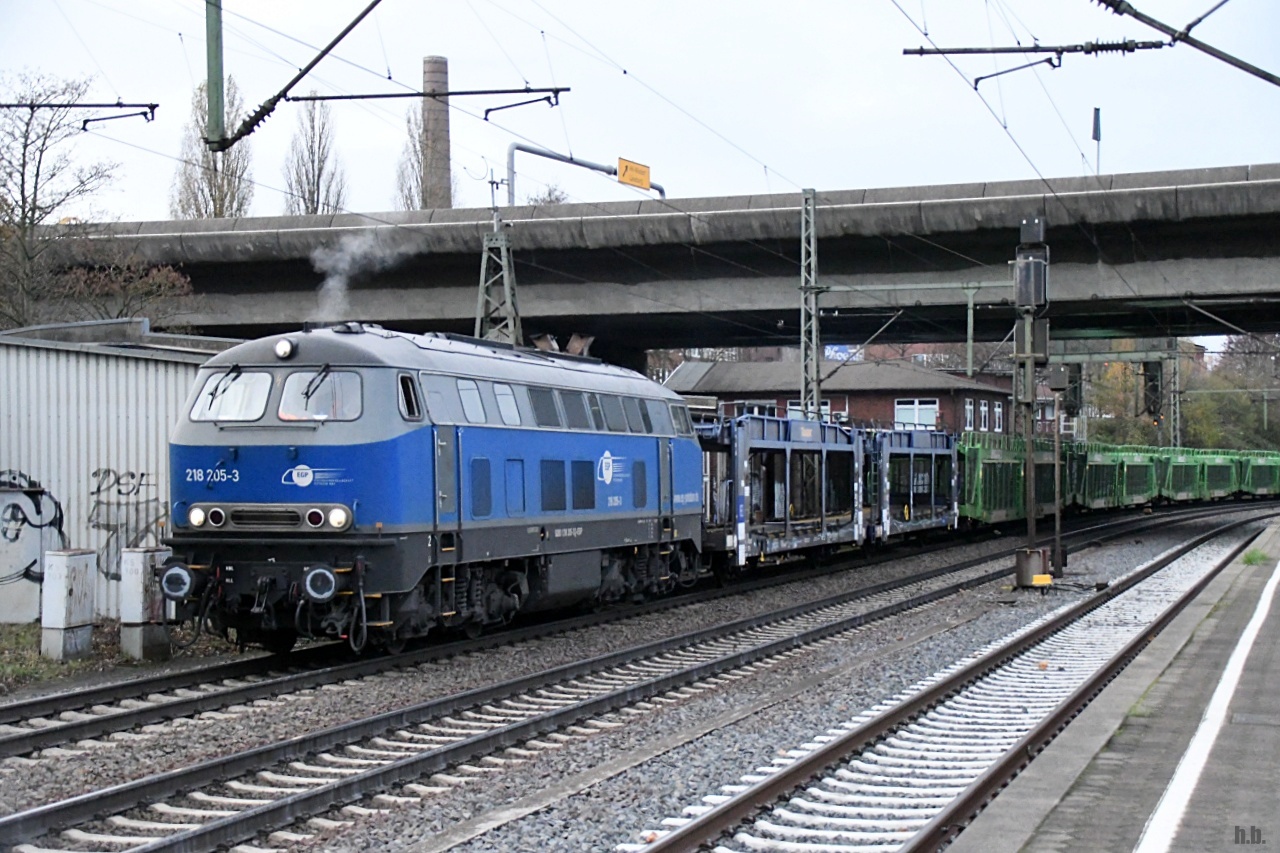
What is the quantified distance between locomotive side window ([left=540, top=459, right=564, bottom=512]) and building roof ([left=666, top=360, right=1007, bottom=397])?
55.5m

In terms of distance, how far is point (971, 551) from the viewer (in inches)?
1292

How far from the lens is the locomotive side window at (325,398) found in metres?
13.1

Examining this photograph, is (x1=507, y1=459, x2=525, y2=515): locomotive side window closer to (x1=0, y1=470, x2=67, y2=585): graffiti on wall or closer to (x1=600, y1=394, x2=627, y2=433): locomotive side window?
(x1=600, y1=394, x2=627, y2=433): locomotive side window

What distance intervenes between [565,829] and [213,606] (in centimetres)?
651

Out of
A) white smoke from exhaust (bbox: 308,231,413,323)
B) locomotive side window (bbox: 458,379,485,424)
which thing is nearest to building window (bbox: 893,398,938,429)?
white smoke from exhaust (bbox: 308,231,413,323)

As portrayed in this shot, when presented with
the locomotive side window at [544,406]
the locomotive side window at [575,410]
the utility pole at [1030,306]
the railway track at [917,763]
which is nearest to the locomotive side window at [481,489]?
the locomotive side window at [544,406]

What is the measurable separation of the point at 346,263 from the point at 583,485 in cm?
2006

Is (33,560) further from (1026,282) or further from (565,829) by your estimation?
(1026,282)

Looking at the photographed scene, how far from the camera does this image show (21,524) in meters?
15.5

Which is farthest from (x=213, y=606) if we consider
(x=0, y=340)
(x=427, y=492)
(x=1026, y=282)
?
(x=1026, y=282)

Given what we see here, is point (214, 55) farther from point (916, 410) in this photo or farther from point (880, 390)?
point (916, 410)

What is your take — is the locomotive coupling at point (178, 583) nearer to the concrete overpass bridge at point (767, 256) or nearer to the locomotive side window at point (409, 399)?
the locomotive side window at point (409, 399)

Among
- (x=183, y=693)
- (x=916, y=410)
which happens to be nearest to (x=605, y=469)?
(x=183, y=693)

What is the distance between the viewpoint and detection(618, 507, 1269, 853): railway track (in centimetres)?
727
